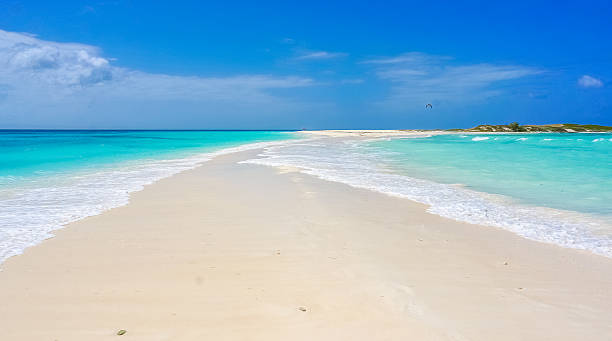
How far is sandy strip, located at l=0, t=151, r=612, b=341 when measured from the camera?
3.11 metres

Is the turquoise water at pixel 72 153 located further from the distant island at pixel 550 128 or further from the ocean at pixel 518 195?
the distant island at pixel 550 128

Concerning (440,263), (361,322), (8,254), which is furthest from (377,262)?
(8,254)

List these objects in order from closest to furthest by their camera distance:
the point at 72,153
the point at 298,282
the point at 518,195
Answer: the point at 298,282, the point at 518,195, the point at 72,153

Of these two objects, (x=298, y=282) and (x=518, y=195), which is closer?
(x=298, y=282)

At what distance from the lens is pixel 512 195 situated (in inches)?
375

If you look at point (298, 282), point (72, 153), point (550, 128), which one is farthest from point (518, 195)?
point (550, 128)

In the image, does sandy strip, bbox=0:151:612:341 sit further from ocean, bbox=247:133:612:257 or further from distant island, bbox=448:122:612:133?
distant island, bbox=448:122:612:133

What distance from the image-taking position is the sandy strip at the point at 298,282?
3113 mm

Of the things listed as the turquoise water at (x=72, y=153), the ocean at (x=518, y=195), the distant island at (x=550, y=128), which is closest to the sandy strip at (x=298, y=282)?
the ocean at (x=518, y=195)

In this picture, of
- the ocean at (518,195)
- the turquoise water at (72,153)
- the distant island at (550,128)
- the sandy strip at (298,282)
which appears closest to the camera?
the sandy strip at (298,282)

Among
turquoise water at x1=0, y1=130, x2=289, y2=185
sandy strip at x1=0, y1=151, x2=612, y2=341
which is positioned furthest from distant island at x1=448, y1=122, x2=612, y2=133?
sandy strip at x1=0, y1=151, x2=612, y2=341

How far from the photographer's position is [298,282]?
13.2 feet

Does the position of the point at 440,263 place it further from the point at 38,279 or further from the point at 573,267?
the point at 38,279

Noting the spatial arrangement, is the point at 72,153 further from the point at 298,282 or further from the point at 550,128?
the point at 550,128
